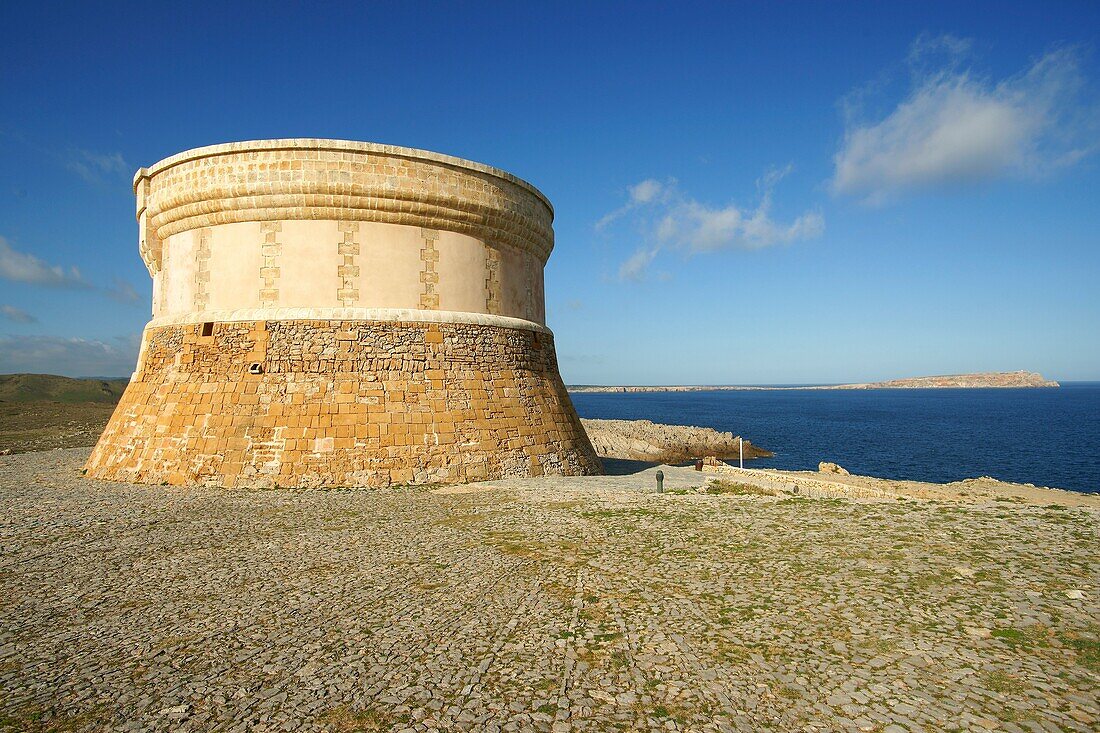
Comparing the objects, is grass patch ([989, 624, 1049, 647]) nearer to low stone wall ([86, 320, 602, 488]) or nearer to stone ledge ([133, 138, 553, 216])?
low stone wall ([86, 320, 602, 488])

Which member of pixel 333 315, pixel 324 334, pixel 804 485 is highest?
pixel 333 315

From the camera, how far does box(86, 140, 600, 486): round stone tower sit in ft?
39.7

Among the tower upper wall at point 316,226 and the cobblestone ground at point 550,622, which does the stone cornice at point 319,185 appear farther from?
the cobblestone ground at point 550,622

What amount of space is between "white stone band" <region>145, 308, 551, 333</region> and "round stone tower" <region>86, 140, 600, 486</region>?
0.11 ft

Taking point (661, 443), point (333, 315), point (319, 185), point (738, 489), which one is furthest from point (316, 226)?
point (661, 443)

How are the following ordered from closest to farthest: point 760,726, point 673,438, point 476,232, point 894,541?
point 760,726 → point 894,541 → point 476,232 → point 673,438

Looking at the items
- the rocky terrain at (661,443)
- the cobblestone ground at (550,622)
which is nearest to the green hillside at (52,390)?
the rocky terrain at (661,443)

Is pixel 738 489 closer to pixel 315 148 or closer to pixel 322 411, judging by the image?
pixel 322 411

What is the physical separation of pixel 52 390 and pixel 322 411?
5397 cm

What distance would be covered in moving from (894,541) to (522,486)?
22.6ft

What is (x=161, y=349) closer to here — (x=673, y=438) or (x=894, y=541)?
(x=894, y=541)

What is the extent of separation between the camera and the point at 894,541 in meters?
7.64

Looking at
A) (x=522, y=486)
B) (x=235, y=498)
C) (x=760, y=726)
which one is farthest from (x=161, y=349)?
(x=760, y=726)

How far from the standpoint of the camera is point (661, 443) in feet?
145
